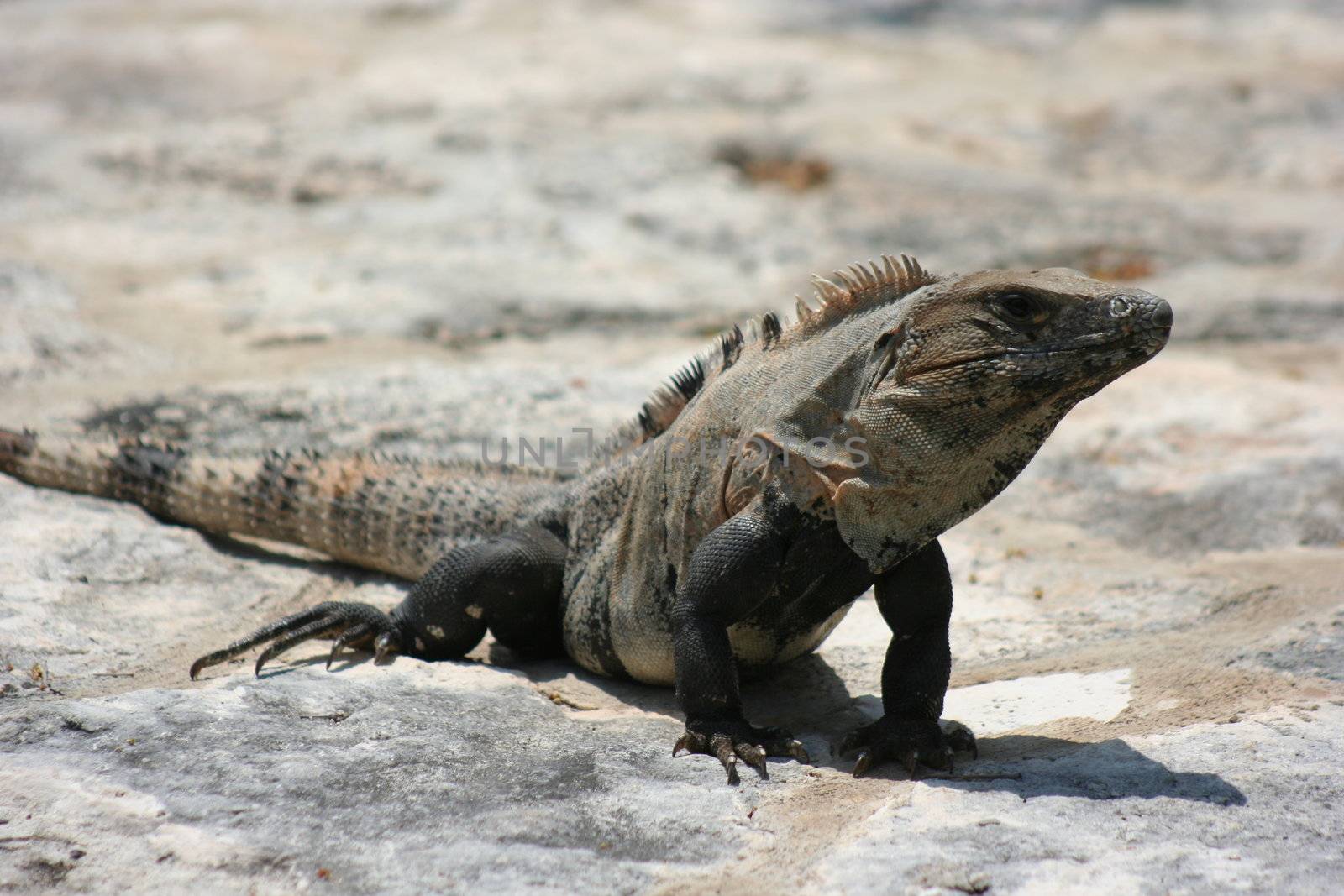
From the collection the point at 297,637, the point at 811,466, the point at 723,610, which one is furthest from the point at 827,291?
the point at 297,637

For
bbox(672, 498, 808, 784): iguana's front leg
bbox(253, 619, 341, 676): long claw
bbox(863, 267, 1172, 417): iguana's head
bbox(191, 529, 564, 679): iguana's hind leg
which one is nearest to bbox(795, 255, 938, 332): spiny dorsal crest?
bbox(863, 267, 1172, 417): iguana's head

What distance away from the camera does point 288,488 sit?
5.96 meters

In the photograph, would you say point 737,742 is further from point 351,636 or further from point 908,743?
point 351,636

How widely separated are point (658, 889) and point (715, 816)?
461mm

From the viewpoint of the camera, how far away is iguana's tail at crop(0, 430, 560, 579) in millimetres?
5848

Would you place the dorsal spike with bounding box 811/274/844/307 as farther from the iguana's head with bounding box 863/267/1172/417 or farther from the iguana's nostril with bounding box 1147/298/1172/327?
the iguana's nostril with bounding box 1147/298/1172/327

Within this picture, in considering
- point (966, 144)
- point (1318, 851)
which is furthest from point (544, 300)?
point (1318, 851)

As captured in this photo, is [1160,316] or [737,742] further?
[737,742]

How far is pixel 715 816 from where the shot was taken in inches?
144

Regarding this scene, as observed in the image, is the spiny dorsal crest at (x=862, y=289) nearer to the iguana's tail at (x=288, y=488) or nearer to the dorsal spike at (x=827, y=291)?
the dorsal spike at (x=827, y=291)

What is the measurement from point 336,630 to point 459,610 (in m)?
0.46

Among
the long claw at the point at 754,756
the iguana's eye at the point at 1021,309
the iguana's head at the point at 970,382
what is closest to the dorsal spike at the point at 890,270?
the iguana's head at the point at 970,382

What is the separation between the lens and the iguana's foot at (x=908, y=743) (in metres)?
4.04

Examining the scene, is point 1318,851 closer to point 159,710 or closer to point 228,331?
point 159,710
